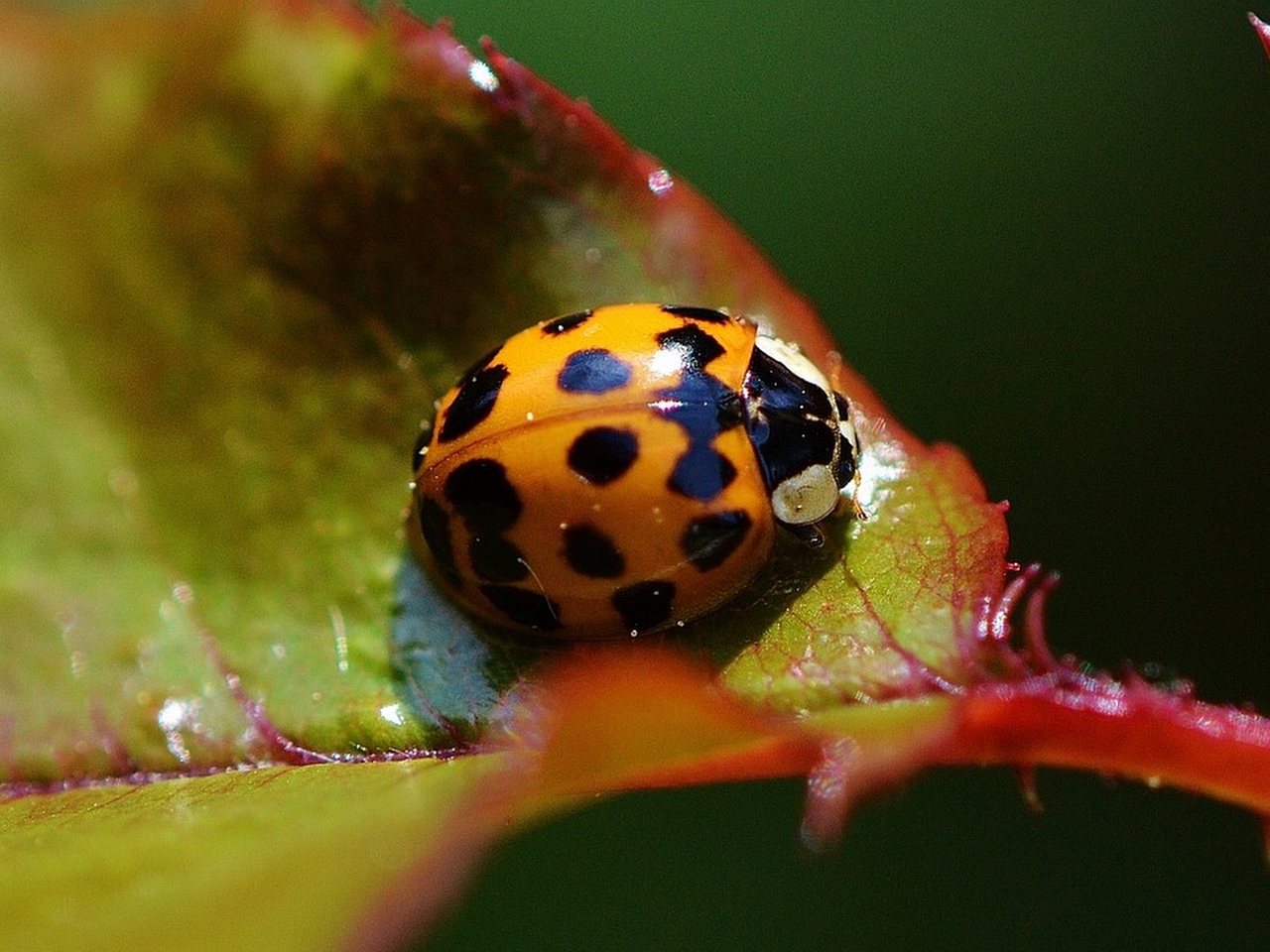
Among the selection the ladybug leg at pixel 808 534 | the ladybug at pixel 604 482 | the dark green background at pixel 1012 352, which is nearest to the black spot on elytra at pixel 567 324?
the ladybug at pixel 604 482

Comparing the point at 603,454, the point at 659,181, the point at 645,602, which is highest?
the point at 659,181

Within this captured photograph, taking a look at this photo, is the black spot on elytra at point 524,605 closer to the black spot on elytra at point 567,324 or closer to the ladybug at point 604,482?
the ladybug at point 604,482

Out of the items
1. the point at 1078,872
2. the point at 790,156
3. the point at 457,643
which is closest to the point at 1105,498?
the point at 1078,872

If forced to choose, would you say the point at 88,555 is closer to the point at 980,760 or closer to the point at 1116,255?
the point at 980,760

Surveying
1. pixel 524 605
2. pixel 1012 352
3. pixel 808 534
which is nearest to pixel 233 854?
pixel 524 605

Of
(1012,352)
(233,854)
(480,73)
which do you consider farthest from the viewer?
(1012,352)

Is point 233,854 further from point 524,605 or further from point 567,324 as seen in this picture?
point 567,324
